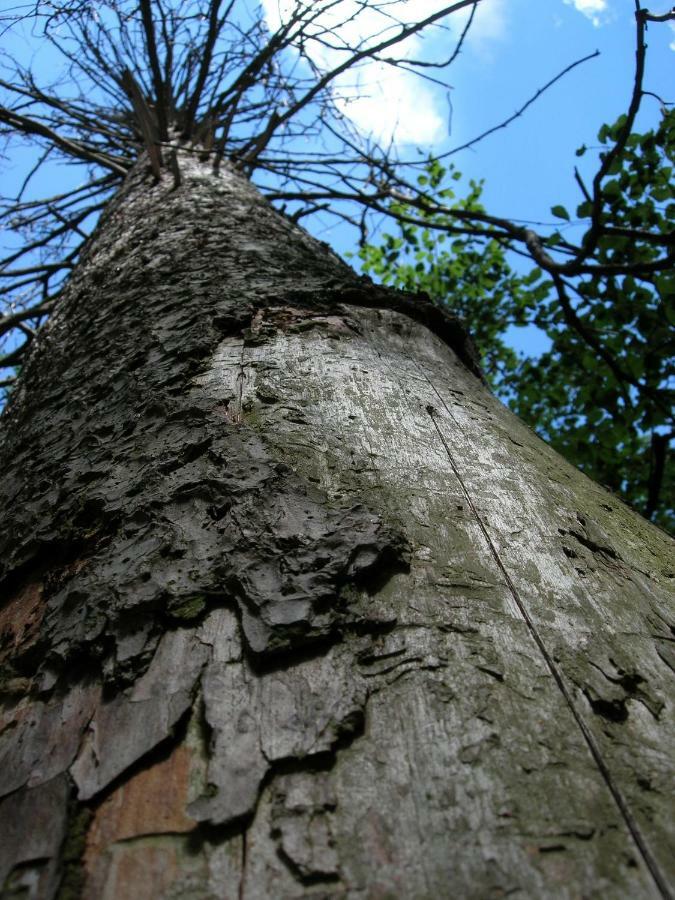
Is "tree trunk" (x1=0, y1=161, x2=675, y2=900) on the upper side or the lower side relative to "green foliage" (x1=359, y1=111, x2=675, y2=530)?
lower

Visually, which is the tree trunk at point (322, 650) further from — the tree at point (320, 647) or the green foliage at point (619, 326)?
the green foliage at point (619, 326)

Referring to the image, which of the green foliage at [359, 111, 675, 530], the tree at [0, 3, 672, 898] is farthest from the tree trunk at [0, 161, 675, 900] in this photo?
the green foliage at [359, 111, 675, 530]

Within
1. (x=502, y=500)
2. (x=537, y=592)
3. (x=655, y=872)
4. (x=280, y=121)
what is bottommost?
(x=655, y=872)

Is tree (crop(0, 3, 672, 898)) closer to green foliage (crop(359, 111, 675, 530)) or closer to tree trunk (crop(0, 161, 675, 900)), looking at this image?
tree trunk (crop(0, 161, 675, 900))

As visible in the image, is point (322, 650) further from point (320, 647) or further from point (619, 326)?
point (619, 326)

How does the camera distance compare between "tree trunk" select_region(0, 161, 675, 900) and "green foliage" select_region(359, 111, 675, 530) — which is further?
"green foliage" select_region(359, 111, 675, 530)

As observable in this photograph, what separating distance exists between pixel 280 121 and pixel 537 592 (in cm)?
394

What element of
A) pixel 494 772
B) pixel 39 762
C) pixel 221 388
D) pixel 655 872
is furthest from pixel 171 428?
pixel 655 872

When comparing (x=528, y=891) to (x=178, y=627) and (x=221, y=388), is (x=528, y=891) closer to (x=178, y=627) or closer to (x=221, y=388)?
(x=178, y=627)

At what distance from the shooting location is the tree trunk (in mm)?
482

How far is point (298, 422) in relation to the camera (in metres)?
1.01

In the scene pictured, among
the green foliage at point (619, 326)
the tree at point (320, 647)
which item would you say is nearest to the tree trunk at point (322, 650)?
the tree at point (320, 647)

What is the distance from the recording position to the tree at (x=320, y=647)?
48 centimetres

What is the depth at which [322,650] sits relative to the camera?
642 mm
